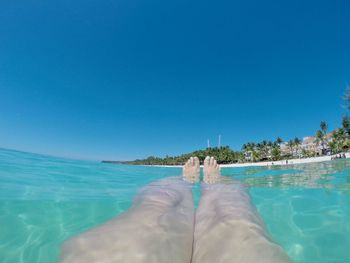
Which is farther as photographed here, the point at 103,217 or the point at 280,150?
the point at 280,150

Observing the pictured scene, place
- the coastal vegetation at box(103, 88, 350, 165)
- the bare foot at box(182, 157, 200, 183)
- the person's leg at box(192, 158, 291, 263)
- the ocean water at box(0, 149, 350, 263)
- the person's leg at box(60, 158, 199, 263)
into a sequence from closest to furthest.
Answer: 1. the person's leg at box(60, 158, 199, 263)
2. the person's leg at box(192, 158, 291, 263)
3. the ocean water at box(0, 149, 350, 263)
4. the bare foot at box(182, 157, 200, 183)
5. the coastal vegetation at box(103, 88, 350, 165)

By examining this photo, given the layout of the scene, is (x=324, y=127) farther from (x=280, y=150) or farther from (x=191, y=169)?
(x=191, y=169)

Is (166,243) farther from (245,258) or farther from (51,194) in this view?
(51,194)

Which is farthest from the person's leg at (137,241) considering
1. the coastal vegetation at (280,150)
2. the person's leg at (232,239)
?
the coastal vegetation at (280,150)

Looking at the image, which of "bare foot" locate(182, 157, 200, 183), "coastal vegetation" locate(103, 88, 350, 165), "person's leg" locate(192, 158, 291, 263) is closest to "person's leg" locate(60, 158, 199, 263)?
"person's leg" locate(192, 158, 291, 263)

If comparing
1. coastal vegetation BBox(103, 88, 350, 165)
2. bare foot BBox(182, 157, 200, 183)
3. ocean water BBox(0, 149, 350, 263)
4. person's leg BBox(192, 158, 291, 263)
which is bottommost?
ocean water BBox(0, 149, 350, 263)

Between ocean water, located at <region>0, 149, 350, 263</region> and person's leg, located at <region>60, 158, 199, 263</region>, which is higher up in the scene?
person's leg, located at <region>60, 158, 199, 263</region>

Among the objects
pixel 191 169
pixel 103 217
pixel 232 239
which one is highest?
pixel 191 169

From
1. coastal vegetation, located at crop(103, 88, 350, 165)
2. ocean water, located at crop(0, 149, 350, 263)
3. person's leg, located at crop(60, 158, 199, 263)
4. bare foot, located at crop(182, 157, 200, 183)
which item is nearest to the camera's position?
person's leg, located at crop(60, 158, 199, 263)

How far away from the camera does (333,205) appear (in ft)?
11.8

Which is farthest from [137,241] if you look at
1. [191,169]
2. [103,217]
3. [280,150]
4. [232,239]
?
[280,150]

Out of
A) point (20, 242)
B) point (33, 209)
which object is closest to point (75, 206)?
point (33, 209)

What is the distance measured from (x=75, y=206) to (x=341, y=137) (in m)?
54.8

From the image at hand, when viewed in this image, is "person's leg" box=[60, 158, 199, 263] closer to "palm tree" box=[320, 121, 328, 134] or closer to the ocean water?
the ocean water
